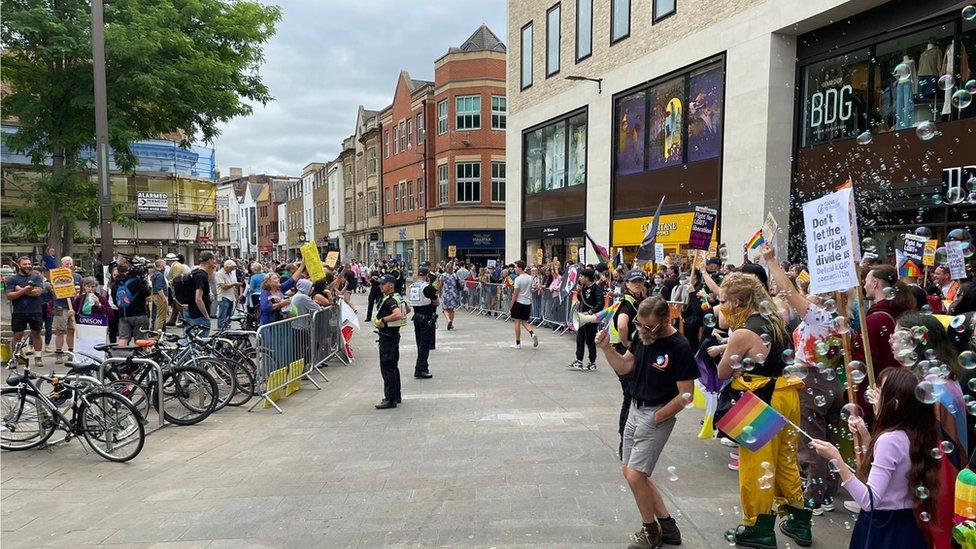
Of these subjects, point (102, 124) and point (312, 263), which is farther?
point (102, 124)

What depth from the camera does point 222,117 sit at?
19.3 meters

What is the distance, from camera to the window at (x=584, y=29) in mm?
21812

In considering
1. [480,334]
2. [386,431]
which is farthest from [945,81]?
[480,334]

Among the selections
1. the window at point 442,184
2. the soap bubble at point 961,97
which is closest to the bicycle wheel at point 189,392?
the soap bubble at point 961,97

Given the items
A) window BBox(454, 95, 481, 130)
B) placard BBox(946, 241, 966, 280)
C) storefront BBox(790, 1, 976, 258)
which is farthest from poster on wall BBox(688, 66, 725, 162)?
window BBox(454, 95, 481, 130)

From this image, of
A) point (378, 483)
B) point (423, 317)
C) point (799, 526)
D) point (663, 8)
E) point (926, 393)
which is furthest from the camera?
point (663, 8)

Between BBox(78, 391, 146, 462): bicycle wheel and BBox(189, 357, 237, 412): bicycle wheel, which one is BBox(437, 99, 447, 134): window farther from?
BBox(78, 391, 146, 462): bicycle wheel

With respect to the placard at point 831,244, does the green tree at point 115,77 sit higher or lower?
higher

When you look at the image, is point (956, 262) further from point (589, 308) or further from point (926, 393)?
point (589, 308)

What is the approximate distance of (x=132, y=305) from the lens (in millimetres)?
9875

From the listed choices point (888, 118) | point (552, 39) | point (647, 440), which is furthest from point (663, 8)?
point (647, 440)

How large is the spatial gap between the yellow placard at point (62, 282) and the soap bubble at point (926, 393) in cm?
1134

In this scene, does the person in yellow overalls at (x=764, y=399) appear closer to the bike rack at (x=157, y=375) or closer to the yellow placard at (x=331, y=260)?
the bike rack at (x=157, y=375)

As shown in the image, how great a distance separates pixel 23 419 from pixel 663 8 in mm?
18092
